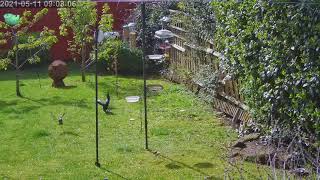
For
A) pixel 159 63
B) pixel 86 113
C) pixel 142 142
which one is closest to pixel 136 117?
pixel 86 113

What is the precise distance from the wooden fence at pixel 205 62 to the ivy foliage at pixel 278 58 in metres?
0.90

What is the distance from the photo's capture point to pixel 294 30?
18.2 ft

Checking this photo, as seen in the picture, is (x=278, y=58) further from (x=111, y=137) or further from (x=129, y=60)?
(x=129, y=60)

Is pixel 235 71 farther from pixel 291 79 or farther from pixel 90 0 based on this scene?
pixel 90 0

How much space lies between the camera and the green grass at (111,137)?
6.07 m

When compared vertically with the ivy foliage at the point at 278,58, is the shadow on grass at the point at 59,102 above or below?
below

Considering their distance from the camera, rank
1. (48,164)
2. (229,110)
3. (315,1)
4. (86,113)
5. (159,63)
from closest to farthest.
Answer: (315,1) < (48,164) < (229,110) < (86,113) < (159,63)

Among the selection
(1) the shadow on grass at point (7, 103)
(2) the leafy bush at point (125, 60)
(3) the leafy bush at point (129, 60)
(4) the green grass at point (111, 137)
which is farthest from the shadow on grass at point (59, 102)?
(3) the leafy bush at point (129, 60)

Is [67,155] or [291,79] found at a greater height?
[291,79]

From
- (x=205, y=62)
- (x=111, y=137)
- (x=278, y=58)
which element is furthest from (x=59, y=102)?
(x=278, y=58)

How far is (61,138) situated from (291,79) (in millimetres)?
3496

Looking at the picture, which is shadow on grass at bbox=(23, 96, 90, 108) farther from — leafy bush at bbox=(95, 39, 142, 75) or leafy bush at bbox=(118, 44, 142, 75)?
leafy bush at bbox=(118, 44, 142, 75)

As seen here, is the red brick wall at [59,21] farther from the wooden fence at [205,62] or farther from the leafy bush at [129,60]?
the wooden fence at [205,62]

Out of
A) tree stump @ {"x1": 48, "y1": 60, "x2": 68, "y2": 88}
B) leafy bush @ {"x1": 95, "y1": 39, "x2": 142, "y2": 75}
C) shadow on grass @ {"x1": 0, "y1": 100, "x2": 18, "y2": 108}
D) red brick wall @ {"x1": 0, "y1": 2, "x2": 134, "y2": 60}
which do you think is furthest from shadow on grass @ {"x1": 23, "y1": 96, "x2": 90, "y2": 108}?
red brick wall @ {"x1": 0, "y1": 2, "x2": 134, "y2": 60}
